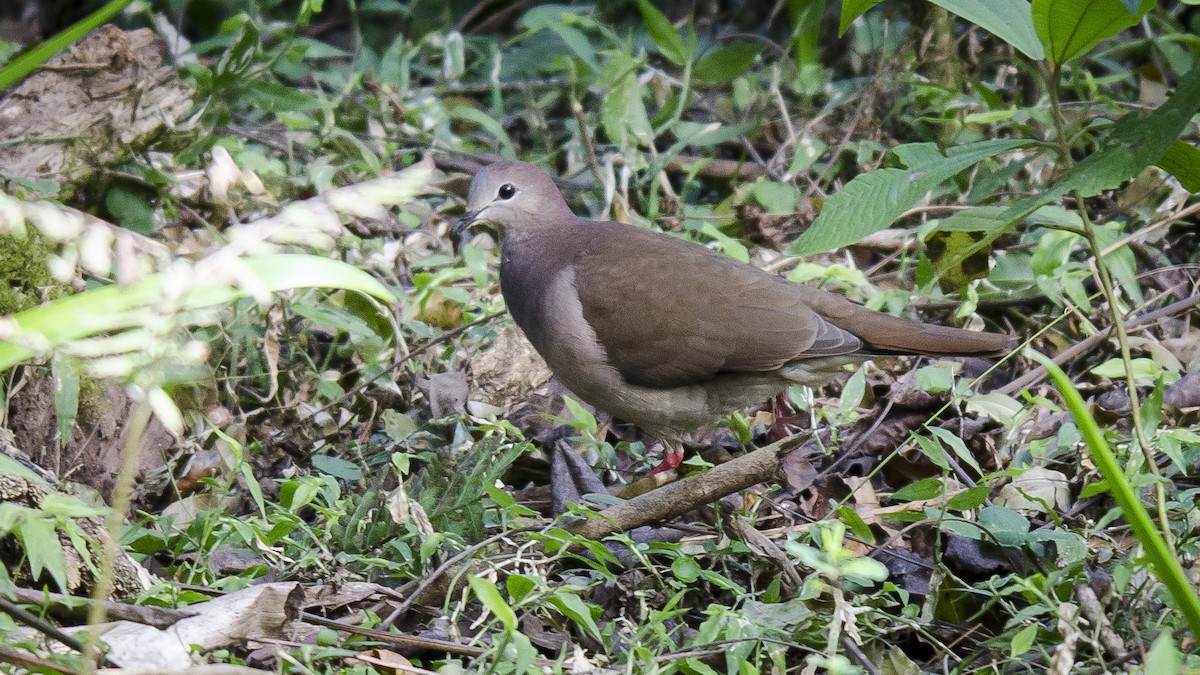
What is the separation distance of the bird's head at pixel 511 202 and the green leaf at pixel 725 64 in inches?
74.3

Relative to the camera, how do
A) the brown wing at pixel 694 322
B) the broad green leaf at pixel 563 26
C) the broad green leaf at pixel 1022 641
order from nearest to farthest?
the broad green leaf at pixel 1022 641
the brown wing at pixel 694 322
the broad green leaf at pixel 563 26

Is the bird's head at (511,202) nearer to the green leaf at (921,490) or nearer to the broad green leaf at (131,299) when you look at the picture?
the green leaf at (921,490)

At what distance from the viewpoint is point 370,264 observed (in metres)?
5.05

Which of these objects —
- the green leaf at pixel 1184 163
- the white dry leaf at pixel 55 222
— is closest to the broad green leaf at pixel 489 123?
the green leaf at pixel 1184 163

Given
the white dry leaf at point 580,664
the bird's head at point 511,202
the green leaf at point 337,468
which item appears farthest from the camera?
the bird's head at point 511,202

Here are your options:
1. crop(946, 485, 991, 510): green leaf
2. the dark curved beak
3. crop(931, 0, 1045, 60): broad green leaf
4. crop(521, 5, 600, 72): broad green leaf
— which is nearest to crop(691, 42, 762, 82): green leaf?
crop(521, 5, 600, 72): broad green leaf

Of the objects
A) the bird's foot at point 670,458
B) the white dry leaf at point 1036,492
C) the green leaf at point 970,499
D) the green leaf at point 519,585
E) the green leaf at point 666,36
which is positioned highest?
the green leaf at point 666,36

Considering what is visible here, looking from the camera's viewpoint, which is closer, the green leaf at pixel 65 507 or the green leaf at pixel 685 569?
the green leaf at pixel 65 507

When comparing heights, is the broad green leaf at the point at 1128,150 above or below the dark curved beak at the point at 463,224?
above

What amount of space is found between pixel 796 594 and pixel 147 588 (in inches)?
61.0

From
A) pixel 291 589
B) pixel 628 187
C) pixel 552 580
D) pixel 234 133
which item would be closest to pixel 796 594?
pixel 552 580

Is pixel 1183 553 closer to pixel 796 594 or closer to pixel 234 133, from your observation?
pixel 796 594

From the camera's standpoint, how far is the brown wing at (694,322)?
13.7ft

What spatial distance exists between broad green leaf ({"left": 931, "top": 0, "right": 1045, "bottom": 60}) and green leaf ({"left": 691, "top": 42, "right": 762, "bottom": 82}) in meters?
3.43
